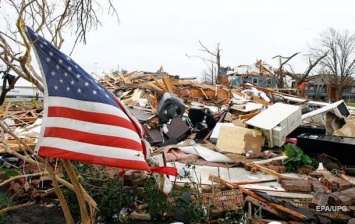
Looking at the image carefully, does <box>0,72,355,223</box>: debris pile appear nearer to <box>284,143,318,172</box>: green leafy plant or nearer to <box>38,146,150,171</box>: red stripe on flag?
<box>284,143,318,172</box>: green leafy plant

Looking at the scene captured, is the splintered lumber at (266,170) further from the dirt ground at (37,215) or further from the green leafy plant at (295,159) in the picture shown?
the dirt ground at (37,215)

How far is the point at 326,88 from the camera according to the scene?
5906 centimetres

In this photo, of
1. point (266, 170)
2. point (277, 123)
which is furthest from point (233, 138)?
point (266, 170)

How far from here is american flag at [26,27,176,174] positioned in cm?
351

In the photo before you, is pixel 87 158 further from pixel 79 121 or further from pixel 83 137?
pixel 79 121

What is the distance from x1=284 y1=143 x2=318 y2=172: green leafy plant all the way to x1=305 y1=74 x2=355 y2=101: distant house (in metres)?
40.2

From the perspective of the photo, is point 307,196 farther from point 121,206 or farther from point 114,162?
point 114,162

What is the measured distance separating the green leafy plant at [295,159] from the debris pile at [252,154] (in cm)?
2

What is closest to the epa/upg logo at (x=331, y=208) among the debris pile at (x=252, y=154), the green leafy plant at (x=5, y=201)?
the debris pile at (x=252, y=154)

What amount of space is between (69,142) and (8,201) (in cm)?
389

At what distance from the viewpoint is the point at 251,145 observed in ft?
32.6

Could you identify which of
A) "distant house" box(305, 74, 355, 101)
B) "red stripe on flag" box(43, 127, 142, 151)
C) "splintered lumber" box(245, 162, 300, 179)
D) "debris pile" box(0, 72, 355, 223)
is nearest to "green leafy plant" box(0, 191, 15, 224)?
"debris pile" box(0, 72, 355, 223)

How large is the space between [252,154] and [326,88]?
54.2 meters

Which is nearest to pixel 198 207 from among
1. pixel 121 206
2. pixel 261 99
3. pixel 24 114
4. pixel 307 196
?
pixel 121 206
